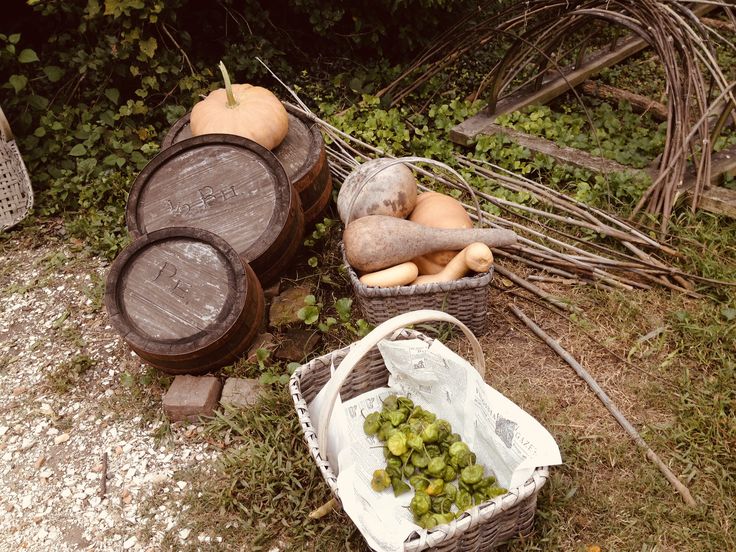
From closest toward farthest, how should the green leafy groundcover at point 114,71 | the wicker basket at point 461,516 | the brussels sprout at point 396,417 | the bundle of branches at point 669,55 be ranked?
the wicker basket at point 461,516 < the brussels sprout at point 396,417 < the bundle of branches at point 669,55 < the green leafy groundcover at point 114,71

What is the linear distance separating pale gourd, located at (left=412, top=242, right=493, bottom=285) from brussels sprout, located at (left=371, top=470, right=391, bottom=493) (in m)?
0.93

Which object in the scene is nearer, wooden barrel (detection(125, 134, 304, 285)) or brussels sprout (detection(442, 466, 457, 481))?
brussels sprout (detection(442, 466, 457, 481))

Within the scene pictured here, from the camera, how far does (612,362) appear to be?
285 centimetres

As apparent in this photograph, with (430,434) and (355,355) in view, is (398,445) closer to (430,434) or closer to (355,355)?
(430,434)

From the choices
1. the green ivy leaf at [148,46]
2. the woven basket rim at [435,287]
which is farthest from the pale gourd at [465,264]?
the green ivy leaf at [148,46]

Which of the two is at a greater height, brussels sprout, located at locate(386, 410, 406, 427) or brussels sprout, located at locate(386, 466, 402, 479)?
brussels sprout, located at locate(386, 410, 406, 427)

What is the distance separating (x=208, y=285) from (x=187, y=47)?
278cm

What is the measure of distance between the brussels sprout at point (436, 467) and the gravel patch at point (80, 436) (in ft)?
3.15

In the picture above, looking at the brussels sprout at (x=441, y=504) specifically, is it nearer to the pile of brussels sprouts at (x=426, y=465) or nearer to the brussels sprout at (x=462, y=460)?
the pile of brussels sprouts at (x=426, y=465)

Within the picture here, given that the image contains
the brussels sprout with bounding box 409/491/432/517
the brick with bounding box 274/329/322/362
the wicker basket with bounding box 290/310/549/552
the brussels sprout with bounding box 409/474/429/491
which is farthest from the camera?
the brick with bounding box 274/329/322/362

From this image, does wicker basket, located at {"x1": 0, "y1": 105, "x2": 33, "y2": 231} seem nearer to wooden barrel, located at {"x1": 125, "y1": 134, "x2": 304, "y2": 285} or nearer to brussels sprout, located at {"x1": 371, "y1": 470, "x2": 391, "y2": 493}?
wooden barrel, located at {"x1": 125, "y1": 134, "x2": 304, "y2": 285}

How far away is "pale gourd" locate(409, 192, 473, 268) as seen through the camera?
296 centimetres

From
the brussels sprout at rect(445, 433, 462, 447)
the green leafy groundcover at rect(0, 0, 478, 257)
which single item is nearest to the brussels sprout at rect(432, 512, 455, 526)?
the brussels sprout at rect(445, 433, 462, 447)

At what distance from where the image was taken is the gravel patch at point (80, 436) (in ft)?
8.01
